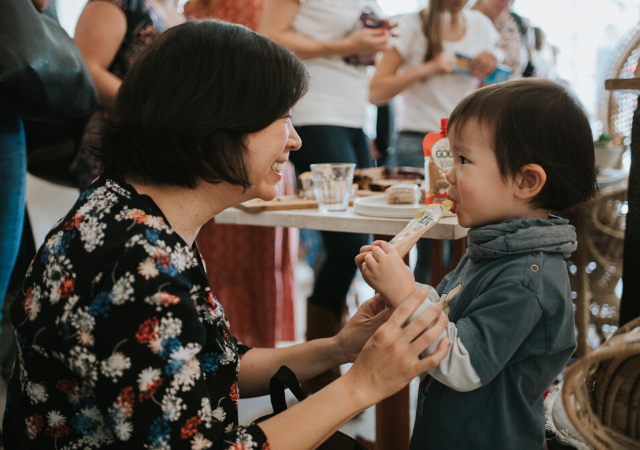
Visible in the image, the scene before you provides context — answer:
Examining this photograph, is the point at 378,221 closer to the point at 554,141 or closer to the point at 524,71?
the point at 554,141

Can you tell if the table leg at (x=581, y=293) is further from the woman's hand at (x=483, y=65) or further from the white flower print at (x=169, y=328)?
the white flower print at (x=169, y=328)

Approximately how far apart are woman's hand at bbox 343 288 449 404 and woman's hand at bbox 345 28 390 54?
114 cm

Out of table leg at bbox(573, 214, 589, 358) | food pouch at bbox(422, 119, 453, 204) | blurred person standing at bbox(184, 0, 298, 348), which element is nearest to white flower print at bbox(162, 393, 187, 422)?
food pouch at bbox(422, 119, 453, 204)

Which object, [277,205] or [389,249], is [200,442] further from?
[277,205]

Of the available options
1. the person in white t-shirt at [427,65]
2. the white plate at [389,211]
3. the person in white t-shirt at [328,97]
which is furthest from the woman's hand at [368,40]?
the white plate at [389,211]

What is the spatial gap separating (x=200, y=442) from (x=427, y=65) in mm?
1629

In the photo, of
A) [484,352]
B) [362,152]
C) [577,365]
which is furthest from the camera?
[362,152]

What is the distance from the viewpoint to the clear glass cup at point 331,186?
1322 millimetres

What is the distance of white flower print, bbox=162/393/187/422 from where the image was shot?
0.63 m

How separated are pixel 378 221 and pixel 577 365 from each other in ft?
2.13

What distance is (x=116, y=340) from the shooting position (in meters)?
0.63

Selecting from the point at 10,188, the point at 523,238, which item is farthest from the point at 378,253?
the point at 10,188

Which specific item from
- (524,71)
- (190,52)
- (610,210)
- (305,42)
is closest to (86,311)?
(190,52)

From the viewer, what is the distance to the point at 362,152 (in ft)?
6.16
